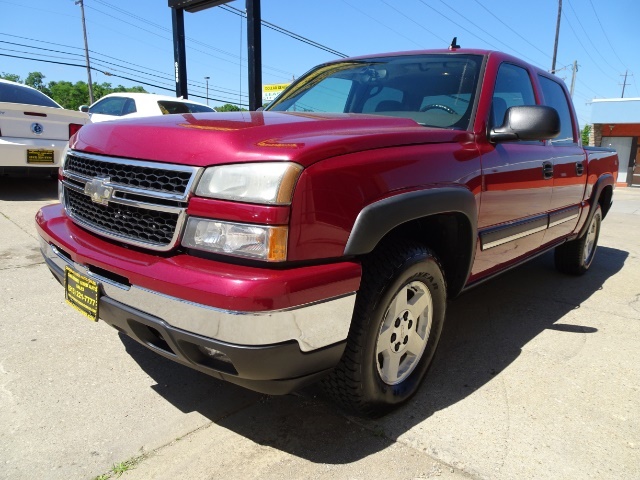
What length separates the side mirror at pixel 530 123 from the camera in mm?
2559

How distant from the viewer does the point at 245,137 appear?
5.94ft

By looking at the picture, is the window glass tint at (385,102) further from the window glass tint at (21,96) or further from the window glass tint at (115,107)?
the window glass tint at (115,107)

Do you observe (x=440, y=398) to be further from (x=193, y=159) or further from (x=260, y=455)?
(x=193, y=159)

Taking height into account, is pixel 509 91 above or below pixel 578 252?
above

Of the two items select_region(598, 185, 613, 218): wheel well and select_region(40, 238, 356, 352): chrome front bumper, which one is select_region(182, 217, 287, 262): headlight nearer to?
select_region(40, 238, 356, 352): chrome front bumper

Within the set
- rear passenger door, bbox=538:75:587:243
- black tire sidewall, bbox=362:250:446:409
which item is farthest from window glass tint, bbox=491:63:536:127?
black tire sidewall, bbox=362:250:446:409

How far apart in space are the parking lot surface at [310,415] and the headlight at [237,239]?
91cm

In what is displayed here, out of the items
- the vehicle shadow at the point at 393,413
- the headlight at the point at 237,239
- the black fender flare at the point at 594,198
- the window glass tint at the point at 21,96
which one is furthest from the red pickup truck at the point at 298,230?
the window glass tint at the point at 21,96

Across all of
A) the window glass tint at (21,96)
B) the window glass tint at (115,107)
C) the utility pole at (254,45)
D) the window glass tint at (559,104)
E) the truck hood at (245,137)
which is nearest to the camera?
the truck hood at (245,137)

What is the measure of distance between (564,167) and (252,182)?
2881mm

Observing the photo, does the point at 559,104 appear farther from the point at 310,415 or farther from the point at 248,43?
the point at 248,43

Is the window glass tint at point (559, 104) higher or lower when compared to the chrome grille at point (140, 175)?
higher

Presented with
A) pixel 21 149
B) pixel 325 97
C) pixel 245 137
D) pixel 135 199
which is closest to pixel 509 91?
pixel 325 97

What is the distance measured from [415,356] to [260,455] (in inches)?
35.2
